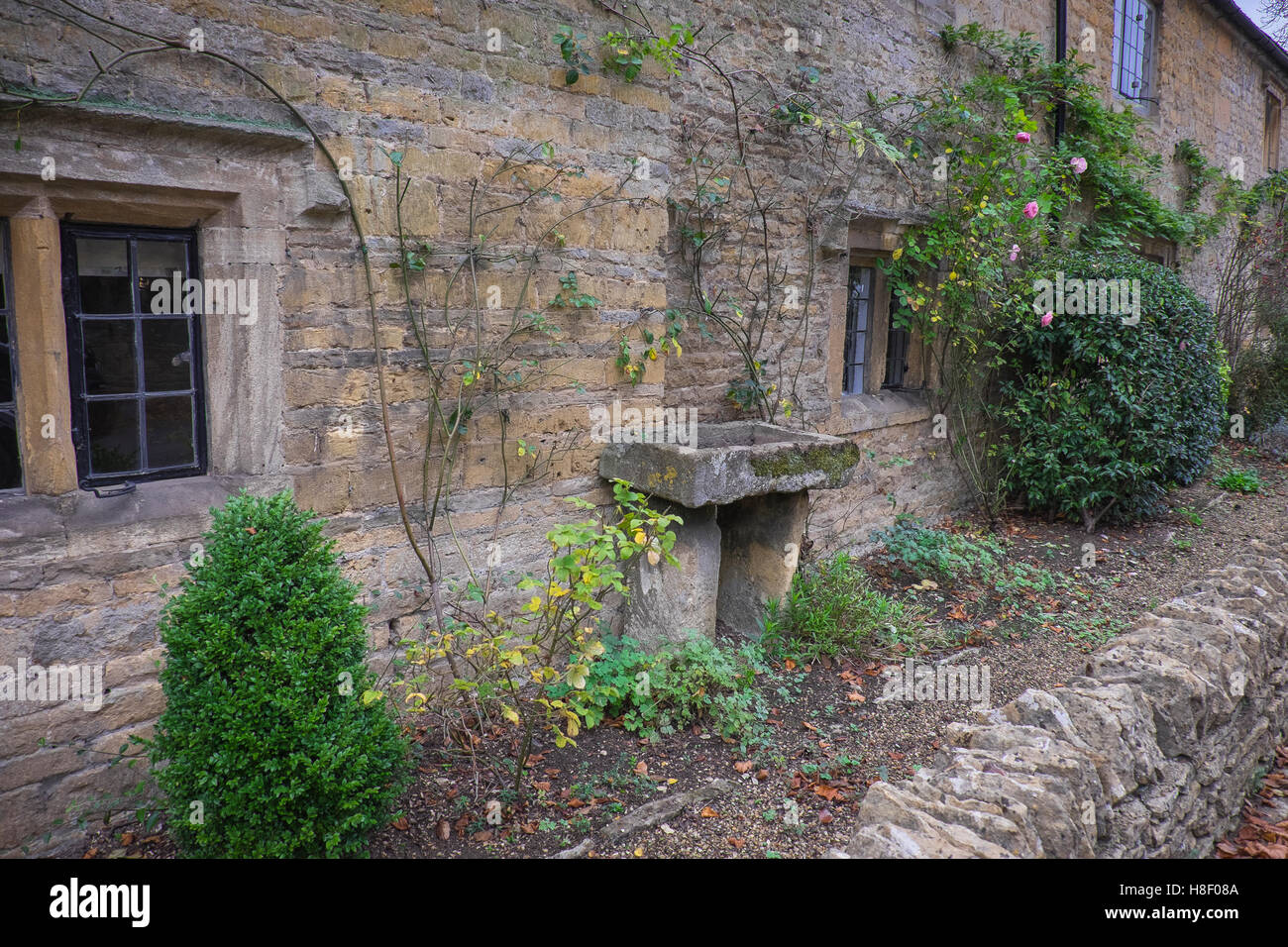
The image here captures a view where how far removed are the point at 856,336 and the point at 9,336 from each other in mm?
5918

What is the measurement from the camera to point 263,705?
8.34 feet

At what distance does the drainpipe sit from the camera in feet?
27.8

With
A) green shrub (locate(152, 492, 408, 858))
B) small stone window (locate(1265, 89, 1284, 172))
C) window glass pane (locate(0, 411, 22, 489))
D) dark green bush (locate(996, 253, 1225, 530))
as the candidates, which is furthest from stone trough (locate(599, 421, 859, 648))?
small stone window (locate(1265, 89, 1284, 172))

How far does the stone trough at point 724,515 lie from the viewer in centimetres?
429

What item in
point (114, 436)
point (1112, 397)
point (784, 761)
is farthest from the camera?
point (1112, 397)

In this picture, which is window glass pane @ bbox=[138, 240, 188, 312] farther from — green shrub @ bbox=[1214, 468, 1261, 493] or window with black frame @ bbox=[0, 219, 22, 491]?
green shrub @ bbox=[1214, 468, 1261, 493]

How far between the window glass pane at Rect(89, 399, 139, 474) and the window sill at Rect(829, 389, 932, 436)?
476 cm

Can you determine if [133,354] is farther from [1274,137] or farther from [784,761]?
[1274,137]

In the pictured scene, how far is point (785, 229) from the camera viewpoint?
235 inches

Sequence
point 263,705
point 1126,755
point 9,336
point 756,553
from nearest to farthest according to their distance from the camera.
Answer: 1. point 263,705
2. point 1126,755
3. point 9,336
4. point 756,553

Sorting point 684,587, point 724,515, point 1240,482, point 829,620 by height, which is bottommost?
point 829,620

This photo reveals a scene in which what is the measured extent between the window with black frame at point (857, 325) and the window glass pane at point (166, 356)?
5.09 m

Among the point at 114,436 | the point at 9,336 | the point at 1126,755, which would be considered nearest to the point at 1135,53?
the point at 1126,755

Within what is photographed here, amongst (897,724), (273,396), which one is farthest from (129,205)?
(897,724)
